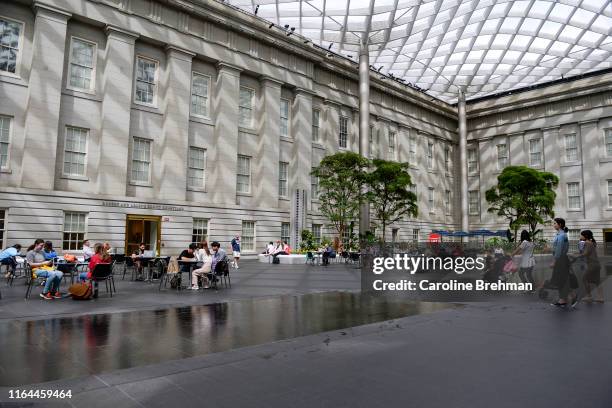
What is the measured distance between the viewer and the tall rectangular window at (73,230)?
2006 centimetres

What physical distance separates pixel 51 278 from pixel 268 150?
19.3 m

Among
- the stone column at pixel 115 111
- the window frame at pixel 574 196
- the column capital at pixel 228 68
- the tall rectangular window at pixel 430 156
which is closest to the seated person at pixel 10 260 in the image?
the stone column at pixel 115 111

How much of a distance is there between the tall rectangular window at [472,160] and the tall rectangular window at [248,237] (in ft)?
98.0

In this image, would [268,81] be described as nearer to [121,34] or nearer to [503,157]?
[121,34]

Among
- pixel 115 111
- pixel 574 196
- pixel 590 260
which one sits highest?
pixel 115 111

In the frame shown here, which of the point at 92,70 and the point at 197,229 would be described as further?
the point at 197,229

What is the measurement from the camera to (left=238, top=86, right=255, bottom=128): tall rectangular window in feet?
91.1

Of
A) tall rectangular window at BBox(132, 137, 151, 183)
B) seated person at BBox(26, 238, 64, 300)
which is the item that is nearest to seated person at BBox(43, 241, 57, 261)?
seated person at BBox(26, 238, 64, 300)

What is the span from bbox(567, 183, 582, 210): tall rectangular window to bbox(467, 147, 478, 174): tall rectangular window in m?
9.44

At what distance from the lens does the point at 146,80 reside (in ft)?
77.6

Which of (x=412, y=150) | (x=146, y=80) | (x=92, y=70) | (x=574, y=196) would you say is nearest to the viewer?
(x=92, y=70)

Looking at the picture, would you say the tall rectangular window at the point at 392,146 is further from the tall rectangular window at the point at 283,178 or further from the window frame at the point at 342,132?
the tall rectangular window at the point at 283,178

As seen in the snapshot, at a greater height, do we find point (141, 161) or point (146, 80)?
point (146, 80)
